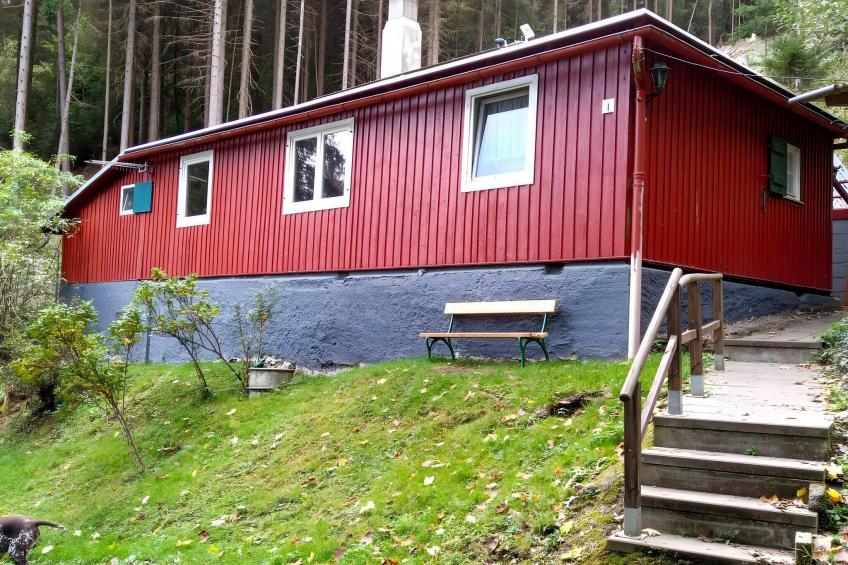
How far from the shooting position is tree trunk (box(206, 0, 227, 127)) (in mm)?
20562

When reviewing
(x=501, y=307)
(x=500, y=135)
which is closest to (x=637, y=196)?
(x=501, y=307)

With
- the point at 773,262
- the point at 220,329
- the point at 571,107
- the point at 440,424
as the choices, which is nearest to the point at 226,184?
the point at 220,329

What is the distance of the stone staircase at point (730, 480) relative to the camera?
3920 millimetres

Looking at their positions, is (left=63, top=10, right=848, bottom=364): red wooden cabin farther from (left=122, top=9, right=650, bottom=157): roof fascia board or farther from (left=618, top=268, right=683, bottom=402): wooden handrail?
(left=618, top=268, right=683, bottom=402): wooden handrail

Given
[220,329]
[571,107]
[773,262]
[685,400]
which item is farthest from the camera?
[220,329]

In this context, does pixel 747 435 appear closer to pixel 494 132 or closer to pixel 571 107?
pixel 571 107

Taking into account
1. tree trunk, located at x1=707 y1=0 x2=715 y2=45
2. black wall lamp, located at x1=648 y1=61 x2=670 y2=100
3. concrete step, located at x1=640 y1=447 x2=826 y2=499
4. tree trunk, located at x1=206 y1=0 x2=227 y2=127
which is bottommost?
concrete step, located at x1=640 y1=447 x2=826 y2=499

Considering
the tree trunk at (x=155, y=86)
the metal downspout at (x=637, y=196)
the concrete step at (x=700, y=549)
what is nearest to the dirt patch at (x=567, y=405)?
the metal downspout at (x=637, y=196)

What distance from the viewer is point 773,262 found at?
11102 mm

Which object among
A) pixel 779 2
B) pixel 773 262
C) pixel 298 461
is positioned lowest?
pixel 298 461

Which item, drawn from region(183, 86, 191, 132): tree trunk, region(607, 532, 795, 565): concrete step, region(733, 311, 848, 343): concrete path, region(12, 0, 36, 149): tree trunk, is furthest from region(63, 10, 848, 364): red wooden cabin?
region(183, 86, 191, 132): tree trunk

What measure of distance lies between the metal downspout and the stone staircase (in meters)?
2.58

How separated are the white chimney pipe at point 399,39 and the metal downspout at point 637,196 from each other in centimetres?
580

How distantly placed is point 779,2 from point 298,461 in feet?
62.5
